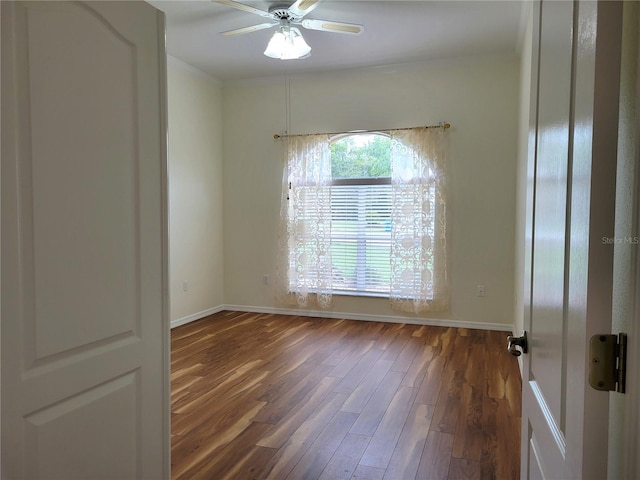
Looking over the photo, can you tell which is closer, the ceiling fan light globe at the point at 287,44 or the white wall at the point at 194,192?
the ceiling fan light globe at the point at 287,44

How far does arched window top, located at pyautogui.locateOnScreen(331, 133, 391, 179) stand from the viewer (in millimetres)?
5164

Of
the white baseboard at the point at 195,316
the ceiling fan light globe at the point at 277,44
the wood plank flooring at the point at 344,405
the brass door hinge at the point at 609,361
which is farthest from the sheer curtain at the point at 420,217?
the brass door hinge at the point at 609,361

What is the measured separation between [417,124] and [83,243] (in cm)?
427

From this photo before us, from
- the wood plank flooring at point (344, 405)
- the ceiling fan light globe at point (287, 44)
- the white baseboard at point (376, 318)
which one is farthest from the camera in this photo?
the white baseboard at point (376, 318)

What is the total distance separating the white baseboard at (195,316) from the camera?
4918 mm

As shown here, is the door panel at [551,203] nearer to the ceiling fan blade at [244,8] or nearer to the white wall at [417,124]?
the ceiling fan blade at [244,8]

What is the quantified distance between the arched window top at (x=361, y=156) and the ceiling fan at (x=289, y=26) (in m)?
1.55

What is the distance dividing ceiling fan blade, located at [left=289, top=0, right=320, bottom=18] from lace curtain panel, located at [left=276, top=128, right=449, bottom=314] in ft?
6.25

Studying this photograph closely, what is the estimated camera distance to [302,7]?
3.23 metres

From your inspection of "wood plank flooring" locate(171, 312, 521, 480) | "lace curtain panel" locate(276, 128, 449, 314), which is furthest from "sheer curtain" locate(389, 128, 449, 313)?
"wood plank flooring" locate(171, 312, 521, 480)

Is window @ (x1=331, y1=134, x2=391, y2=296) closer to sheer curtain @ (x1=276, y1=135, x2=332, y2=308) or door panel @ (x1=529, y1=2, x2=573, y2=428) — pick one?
sheer curtain @ (x1=276, y1=135, x2=332, y2=308)

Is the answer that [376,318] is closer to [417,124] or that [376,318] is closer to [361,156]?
[361,156]

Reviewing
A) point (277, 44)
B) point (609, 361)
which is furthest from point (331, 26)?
point (609, 361)

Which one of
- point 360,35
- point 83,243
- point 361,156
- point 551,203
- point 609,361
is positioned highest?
point 360,35
